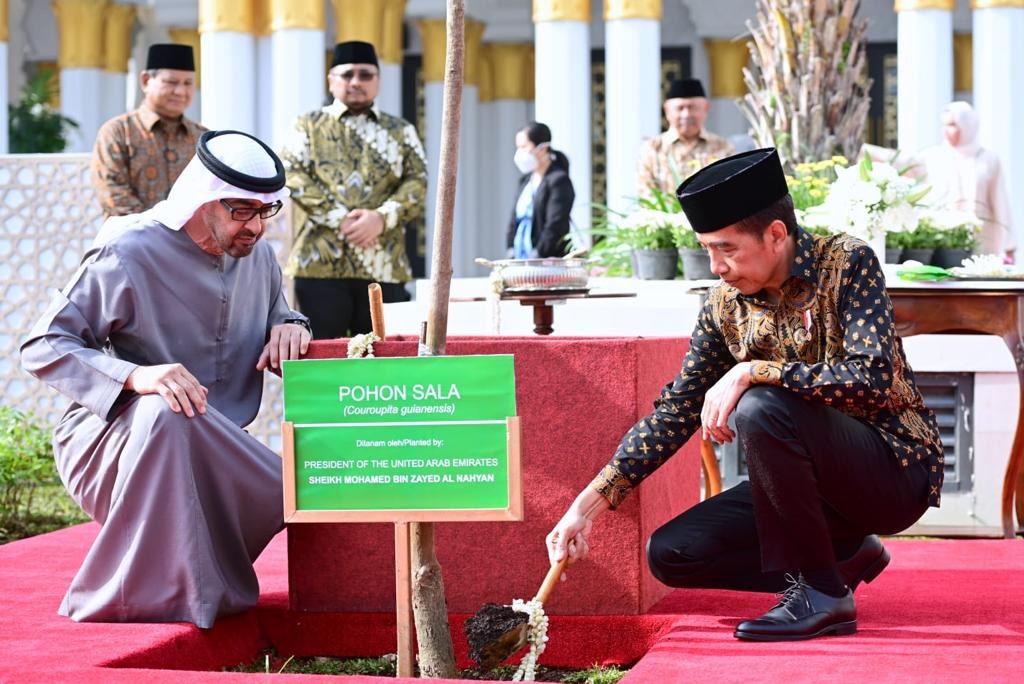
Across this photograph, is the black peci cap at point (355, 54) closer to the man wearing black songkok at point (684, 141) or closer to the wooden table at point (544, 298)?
the wooden table at point (544, 298)

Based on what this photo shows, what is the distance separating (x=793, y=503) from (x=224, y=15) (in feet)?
38.4

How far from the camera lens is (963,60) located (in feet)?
60.1

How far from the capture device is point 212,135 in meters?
3.67

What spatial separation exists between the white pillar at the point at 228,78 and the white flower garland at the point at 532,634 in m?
11.3

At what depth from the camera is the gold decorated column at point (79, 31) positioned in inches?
706

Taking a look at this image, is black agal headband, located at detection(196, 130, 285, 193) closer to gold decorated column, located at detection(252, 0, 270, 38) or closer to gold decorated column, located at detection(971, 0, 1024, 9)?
gold decorated column, located at detection(971, 0, 1024, 9)

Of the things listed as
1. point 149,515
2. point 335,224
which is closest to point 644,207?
point 335,224

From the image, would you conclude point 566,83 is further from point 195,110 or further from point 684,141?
point 195,110

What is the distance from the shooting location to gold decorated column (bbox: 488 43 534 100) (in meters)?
19.3

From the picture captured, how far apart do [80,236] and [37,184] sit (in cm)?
35

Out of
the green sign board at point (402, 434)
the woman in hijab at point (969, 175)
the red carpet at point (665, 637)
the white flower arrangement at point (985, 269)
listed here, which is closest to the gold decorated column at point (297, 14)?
the woman in hijab at point (969, 175)

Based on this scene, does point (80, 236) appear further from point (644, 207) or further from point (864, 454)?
point (864, 454)

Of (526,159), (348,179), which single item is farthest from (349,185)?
(526,159)

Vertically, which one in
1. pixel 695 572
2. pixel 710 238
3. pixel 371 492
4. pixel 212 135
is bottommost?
pixel 695 572
